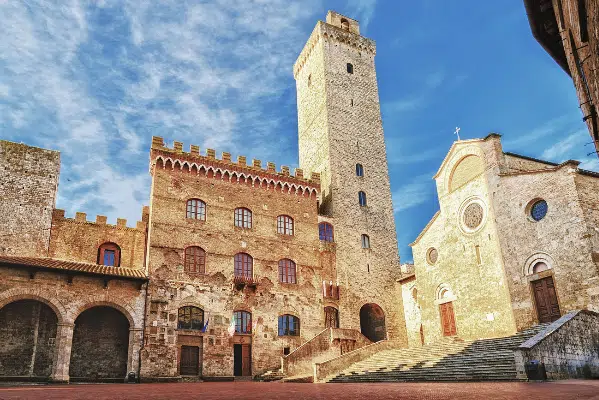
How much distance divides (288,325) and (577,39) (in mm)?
22657

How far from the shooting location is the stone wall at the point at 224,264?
83.6ft

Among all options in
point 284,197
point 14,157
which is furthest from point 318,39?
point 14,157

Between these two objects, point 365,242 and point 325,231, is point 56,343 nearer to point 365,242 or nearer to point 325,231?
point 325,231

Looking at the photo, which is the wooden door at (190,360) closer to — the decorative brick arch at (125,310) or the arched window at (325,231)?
the decorative brick arch at (125,310)

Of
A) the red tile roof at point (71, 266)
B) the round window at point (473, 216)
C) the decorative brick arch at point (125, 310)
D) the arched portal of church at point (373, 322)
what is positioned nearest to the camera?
the red tile roof at point (71, 266)

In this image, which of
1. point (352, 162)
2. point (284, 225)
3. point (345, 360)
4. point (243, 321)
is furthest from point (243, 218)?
point (345, 360)

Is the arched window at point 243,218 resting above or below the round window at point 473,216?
above

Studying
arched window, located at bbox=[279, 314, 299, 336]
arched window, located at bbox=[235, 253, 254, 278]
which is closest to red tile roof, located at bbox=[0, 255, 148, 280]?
arched window, located at bbox=[235, 253, 254, 278]

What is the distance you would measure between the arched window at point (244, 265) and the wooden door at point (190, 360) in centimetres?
504

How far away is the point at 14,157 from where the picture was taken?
2714 centimetres

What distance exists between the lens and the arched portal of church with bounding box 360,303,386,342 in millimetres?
31844

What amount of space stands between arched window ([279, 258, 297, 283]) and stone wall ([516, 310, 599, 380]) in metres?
15.4

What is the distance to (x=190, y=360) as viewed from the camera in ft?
82.9

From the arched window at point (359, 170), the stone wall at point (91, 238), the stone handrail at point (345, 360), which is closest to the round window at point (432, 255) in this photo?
the stone handrail at point (345, 360)
